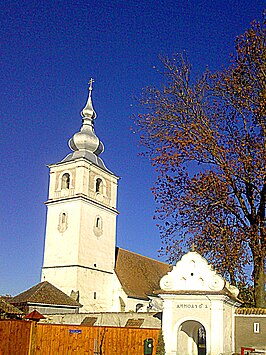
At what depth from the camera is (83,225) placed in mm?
41375

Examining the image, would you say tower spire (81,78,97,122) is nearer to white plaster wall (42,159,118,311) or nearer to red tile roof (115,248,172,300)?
white plaster wall (42,159,118,311)

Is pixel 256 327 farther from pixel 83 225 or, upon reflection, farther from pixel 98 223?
pixel 98 223

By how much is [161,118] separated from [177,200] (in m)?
3.23

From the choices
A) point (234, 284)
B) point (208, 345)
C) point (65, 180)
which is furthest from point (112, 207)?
point (208, 345)

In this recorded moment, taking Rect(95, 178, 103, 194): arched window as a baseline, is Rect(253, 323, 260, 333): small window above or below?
below

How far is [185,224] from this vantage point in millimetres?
19000

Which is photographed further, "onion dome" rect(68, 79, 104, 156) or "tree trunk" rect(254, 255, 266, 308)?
"onion dome" rect(68, 79, 104, 156)

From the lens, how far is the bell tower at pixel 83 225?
39844mm

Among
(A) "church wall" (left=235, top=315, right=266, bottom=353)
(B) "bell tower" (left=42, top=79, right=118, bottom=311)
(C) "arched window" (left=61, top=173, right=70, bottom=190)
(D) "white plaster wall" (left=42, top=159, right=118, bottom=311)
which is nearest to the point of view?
(A) "church wall" (left=235, top=315, right=266, bottom=353)

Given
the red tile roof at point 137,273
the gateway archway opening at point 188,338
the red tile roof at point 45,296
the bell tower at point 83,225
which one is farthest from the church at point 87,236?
the gateway archway opening at point 188,338

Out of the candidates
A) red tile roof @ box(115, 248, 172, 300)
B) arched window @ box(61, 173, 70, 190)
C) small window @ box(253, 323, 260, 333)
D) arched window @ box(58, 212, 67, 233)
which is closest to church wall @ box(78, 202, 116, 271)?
arched window @ box(58, 212, 67, 233)

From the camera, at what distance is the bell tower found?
131ft

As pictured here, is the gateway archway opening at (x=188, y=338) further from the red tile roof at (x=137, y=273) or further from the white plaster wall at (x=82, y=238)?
the red tile roof at (x=137, y=273)

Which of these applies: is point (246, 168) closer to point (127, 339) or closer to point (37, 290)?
point (127, 339)
